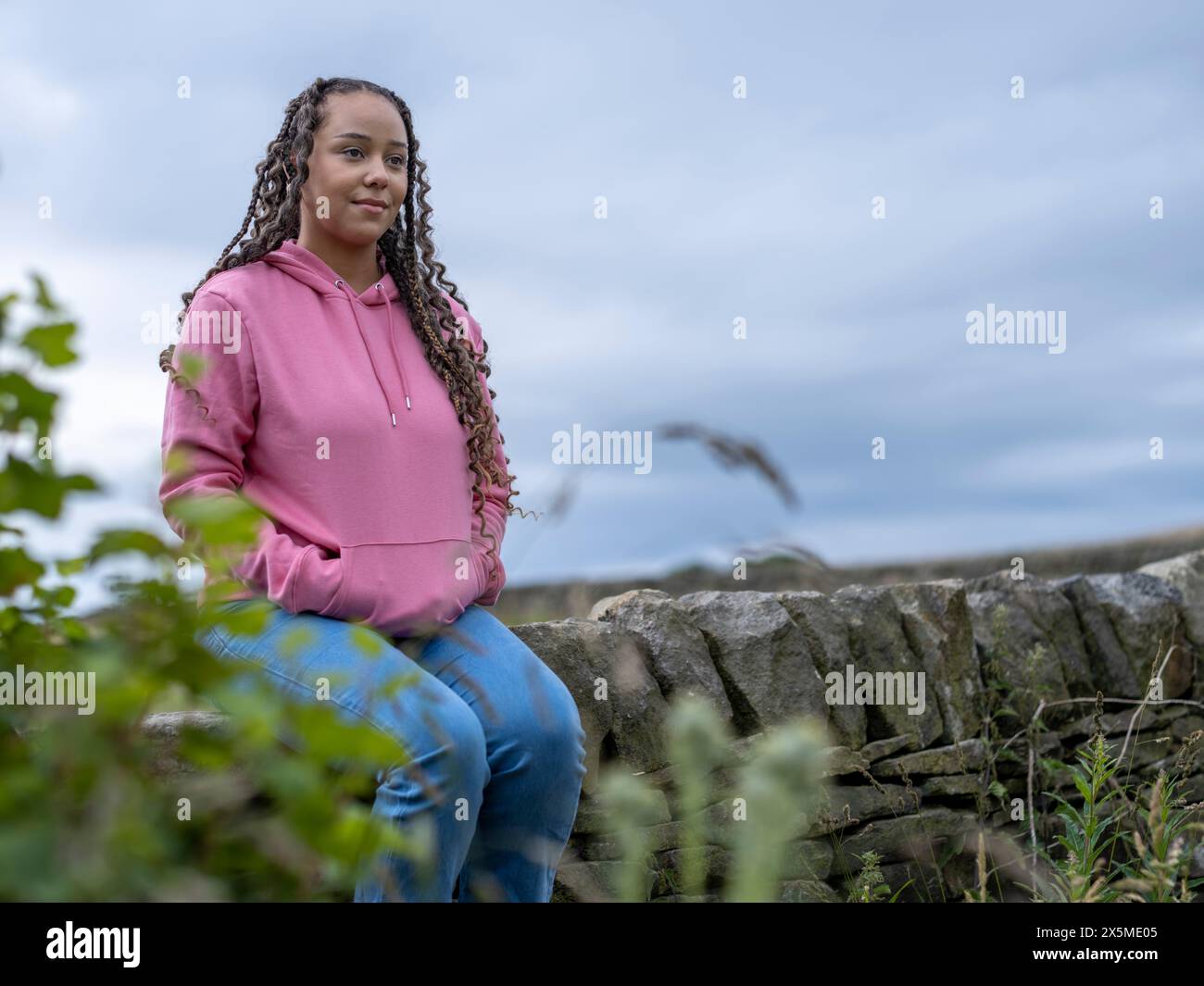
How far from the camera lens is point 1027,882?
154 inches

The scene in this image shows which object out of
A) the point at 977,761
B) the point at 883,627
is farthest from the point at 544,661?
the point at 977,761

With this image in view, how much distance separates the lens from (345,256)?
3010mm

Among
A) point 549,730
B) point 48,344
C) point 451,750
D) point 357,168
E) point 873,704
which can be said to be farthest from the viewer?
point 873,704

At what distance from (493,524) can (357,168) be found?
0.89 m

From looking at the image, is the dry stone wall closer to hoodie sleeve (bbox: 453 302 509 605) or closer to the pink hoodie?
hoodie sleeve (bbox: 453 302 509 605)

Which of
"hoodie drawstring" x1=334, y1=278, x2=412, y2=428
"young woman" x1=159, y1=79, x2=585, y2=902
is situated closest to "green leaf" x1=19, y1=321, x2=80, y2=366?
"young woman" x1=159, y1=79, x2=585, y2=902

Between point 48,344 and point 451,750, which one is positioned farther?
point 451,750

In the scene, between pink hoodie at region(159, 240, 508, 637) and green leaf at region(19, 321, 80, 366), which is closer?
green leaf at region(19, 321, 80, 366)

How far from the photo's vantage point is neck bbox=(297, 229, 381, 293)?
Result: 2.98 metres

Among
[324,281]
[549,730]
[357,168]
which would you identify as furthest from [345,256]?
[549,730]

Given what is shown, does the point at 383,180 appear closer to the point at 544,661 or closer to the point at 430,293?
the point at 430,293

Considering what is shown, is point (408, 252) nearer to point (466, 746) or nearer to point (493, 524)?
point (493, 524)
